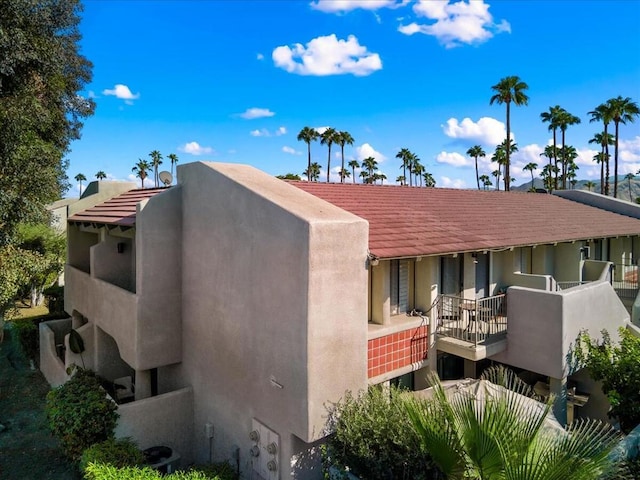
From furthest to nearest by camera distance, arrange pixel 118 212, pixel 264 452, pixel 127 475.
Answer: pixel 118 212
pixel 264 452
pixel 127 475

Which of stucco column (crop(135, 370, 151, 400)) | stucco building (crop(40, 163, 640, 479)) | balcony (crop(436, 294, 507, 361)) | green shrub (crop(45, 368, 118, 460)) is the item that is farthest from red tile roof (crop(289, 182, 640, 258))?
green shrub (crop(45, 368, 118, 460))

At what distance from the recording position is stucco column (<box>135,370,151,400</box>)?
13.0 meters

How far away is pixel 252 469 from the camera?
10312 millimetres

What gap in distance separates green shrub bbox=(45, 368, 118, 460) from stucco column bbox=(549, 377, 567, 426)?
1202cm

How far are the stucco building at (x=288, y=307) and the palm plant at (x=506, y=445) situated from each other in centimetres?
345

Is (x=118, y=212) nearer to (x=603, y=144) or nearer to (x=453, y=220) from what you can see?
(x=453, y=220)

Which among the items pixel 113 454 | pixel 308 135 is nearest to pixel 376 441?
pixel 113 454

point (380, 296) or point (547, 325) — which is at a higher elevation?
point (380, 296)

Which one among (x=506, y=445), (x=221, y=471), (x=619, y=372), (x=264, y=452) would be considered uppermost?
(x=506, y=445)

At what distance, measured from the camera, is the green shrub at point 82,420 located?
446 inches

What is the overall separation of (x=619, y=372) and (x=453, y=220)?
22.2 ft

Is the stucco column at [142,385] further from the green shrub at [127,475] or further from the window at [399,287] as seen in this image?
the window at [399,287]

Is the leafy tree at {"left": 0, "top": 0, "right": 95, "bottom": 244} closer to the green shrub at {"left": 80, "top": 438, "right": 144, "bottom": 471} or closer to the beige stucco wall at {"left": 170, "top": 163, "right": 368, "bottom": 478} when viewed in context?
the beige stucco wall at {"left": 170, "top": 163, "right": 368, "bottom": 478}

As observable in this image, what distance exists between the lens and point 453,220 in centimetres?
1561
